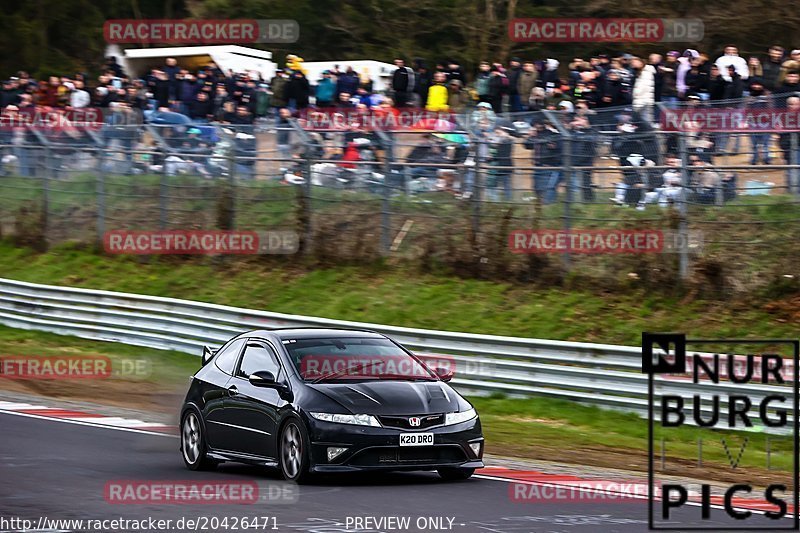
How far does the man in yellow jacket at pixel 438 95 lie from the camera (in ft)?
81.4

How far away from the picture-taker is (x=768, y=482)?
43.2 ft

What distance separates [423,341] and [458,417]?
8153 mm

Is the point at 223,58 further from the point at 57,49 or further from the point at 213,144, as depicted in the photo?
the point at 57,49

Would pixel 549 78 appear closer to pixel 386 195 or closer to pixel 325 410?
pixel 386 195

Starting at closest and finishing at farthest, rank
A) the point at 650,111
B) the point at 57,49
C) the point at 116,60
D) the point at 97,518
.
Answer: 1. the point at 97,518
2. the point at 650,111
3. the point at 116,60
4. the point at 57,49

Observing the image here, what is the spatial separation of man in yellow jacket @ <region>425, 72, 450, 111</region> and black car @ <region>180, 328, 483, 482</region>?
40.5ft

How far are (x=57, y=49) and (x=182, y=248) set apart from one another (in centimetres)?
2711

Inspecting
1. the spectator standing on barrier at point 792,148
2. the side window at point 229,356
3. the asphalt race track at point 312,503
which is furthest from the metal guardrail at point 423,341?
the side window at point 229,356

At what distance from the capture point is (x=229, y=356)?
13.0m

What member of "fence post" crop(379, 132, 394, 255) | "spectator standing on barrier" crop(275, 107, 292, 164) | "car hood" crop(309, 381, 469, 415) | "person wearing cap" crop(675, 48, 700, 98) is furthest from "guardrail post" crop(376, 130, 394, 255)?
"car hood" crop(309, 381, 469, 415)

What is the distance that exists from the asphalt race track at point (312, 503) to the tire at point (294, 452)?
0.13 m

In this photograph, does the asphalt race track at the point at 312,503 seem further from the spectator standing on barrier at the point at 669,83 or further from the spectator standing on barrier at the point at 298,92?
the spectator standing on barrier at the point at 298,92

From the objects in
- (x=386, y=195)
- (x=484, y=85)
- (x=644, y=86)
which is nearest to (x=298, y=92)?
(x=386, y=195)

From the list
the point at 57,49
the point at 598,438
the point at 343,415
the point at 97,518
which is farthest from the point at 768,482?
the point at 57,49
